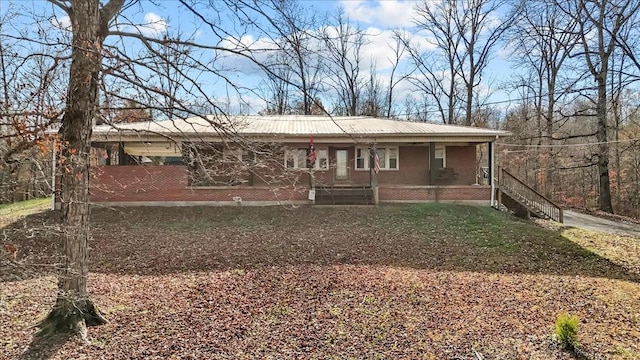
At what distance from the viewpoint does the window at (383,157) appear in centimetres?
1959

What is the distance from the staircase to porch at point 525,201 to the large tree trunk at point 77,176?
15786mm

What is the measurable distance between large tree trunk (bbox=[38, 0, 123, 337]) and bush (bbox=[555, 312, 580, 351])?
6.36m

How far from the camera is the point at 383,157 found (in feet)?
64.5

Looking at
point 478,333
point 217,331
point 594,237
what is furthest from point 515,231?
point 217,331

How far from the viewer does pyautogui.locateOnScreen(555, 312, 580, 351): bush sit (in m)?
5.50

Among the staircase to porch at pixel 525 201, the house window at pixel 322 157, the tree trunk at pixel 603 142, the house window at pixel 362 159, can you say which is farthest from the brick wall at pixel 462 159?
the tree trunk at pixel 603 142

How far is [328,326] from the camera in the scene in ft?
20.7

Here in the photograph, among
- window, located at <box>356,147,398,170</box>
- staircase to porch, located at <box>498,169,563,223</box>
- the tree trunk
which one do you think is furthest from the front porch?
the tree trunk

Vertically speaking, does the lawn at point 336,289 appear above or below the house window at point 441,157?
below

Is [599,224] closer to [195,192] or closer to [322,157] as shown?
[322,157]

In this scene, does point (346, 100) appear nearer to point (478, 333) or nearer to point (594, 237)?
point (594, 237)

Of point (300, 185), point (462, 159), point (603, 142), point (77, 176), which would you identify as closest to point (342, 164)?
point (300, 185)

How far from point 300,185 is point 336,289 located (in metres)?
10.4

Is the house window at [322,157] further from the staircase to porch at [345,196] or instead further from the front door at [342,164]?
the staircase to porch at [345,196]
